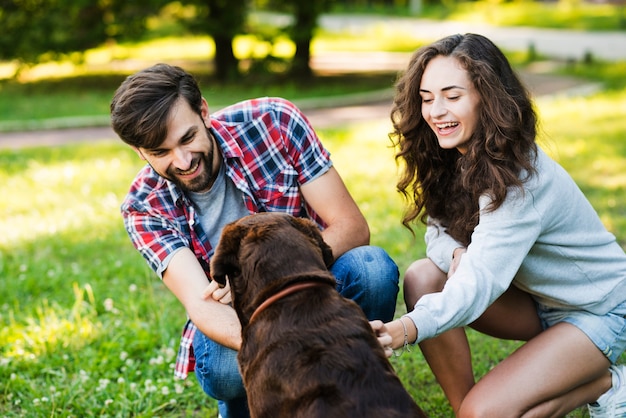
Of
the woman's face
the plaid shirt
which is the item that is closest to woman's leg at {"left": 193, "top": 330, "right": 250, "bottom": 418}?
the plaid shirt

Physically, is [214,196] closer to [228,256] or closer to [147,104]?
[147,104]

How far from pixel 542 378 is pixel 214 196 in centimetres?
168

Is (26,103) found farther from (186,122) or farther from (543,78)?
(186,122)

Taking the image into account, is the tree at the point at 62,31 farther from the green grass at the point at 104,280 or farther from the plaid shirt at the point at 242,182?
the plaid shirt at the point at 242,182

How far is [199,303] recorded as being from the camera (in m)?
3.32

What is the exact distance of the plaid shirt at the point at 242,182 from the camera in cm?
352

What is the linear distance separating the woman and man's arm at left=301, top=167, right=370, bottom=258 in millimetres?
341

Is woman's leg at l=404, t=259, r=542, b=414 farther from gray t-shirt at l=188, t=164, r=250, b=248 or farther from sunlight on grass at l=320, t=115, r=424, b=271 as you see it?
sunlight on grass at l=320, t=115, r=424, b=271

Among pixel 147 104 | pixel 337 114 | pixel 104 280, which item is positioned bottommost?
pixel 337 114

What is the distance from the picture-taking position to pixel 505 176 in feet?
10.1

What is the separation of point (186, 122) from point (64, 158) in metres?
6.68

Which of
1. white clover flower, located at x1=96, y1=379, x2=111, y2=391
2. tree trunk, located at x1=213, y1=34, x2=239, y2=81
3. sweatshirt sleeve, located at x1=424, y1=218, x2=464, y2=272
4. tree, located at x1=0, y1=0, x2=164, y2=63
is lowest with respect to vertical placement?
tree trunk, located at x1=213, y1=34, x2=239, y2=81

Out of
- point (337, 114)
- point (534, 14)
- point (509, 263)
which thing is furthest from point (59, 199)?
point (534, 14)

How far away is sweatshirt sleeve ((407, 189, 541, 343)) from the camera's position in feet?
9.39
